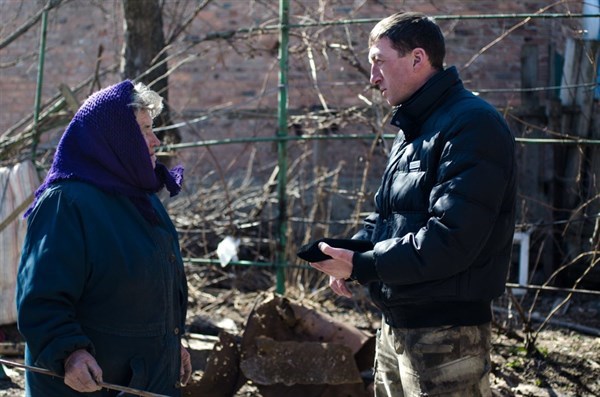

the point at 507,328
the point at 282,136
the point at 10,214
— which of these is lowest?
the point at 507,328

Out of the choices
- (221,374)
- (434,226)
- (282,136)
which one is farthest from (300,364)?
(434,226)

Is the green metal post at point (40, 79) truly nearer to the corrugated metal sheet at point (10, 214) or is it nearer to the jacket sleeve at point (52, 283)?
the corrugated metal sheet at point (10, 214)

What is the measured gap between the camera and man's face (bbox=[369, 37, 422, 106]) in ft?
9.87

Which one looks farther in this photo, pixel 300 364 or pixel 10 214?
pixel 10 214

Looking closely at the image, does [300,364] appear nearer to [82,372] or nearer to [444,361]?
[444,361]

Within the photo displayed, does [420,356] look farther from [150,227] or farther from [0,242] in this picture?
[0,242]

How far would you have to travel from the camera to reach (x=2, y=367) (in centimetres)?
527

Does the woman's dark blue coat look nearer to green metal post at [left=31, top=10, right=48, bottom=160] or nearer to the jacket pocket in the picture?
the jacket pocket

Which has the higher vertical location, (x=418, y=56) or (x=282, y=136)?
(x=418, y=56)

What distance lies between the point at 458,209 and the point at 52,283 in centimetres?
130

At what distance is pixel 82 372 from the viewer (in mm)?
2650

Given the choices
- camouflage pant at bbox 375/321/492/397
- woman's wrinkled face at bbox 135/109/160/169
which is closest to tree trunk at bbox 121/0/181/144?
woman's wrinkled face at bbox 135/109/160/169

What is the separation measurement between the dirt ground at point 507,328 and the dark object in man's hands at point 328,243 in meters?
1.92

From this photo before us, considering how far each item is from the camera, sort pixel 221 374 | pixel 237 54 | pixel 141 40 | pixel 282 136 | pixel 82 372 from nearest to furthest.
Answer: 1. pixel 82 372
2. pixel 221 374
3. pixel 282 136
4. pixel 141 40
5. pixel 237 54
